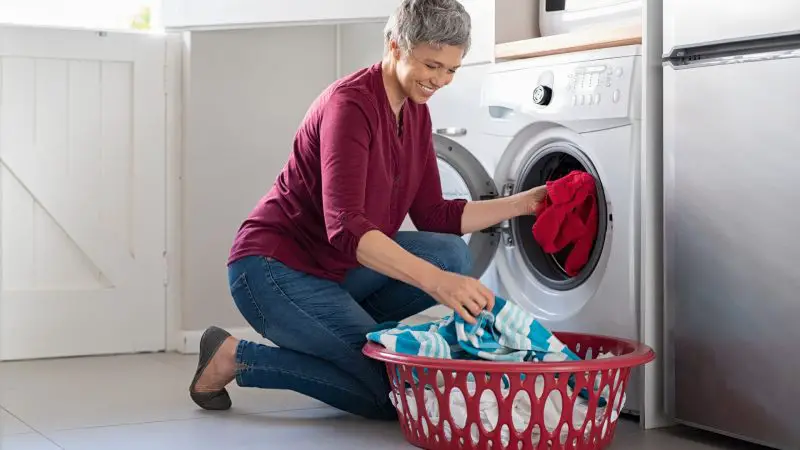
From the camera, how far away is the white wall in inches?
129

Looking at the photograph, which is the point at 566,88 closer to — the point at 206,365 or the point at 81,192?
the point at 206,365

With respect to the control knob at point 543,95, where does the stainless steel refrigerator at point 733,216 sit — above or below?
below

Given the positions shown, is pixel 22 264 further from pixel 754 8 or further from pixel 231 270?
pixel 754 8

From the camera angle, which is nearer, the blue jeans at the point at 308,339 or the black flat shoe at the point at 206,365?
the blue jeans at the point at 308,339

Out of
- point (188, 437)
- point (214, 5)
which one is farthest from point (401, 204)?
point (214, 5)

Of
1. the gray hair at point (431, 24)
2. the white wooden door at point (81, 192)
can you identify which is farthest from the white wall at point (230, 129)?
the gray hair at point (431, 24)

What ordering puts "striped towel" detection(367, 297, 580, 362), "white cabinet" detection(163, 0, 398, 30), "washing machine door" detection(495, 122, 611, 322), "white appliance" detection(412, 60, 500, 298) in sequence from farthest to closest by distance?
"white cabinet" detection(163, 0, 398, 30) → "white appliance" detection(412, 60, 500, 298) → "washing machine door" detection(495, 122, 611, 322) → "striped towel" detection(367, 297, 580, 362)

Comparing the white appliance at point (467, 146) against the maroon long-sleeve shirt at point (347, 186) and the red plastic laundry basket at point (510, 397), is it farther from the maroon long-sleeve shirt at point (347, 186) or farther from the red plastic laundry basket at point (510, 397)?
the red plastic laundry basket at point (510, 397)

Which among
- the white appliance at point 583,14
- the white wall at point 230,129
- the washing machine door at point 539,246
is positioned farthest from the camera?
the white wall at point 230,129

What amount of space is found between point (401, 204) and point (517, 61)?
0.48 metres

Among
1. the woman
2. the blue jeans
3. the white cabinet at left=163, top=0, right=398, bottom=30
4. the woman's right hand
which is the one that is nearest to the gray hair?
the woman

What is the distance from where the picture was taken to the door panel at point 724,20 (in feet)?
6.15

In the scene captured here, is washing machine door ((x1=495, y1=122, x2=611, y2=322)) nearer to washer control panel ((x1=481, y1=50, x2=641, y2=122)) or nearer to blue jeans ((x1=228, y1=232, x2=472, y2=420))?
washer control panel ((x1=481, y1=50, x2=641, y2=122))

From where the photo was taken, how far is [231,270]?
230 centimetres
